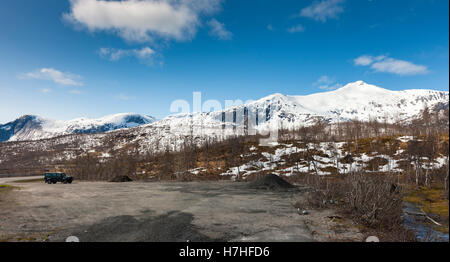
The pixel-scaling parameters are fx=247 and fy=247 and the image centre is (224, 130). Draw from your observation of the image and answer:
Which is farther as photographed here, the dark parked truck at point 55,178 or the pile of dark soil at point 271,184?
the dark parked truck at point 55,178

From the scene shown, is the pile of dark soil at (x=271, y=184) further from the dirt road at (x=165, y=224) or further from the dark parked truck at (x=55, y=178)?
the dark parked truck at (x=55, y=178)

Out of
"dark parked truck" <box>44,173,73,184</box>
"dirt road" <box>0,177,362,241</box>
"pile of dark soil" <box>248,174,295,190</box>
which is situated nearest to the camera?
"dirt road" <box>0,177,362,241</box>

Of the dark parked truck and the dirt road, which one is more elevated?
the dirt road

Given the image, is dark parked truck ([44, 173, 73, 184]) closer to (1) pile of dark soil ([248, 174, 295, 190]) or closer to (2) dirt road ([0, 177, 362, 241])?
(2) dirt road ([0, 177, 362, 241])

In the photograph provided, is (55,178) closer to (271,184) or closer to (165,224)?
(271,184)

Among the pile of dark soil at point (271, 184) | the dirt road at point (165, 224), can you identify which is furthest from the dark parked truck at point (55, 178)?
the pile of dark soil at point (271, 184)

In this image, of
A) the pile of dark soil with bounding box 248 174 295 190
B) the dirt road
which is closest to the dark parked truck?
the dirt road

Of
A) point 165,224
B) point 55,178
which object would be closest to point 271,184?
point 165,224

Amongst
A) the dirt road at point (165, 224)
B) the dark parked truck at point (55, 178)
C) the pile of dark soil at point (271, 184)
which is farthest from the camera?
the dark parked truck at point (55, 178)

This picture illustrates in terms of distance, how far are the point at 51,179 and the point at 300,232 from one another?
50560mm

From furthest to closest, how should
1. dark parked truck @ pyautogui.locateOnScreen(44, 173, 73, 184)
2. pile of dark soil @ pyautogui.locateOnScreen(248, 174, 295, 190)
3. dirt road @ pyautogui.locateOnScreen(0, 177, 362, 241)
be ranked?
dark parked truck @ pyautogui.locateOnScreen(44, 173, 73, 184) < pile of dark soil @ pyautogui.locateOnScreen(248, 174, 295, 190) < dirt road @ pyautogui.locateOnScreen(0, 177, 362, 241)

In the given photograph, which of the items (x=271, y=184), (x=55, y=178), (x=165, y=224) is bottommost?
(x=55, y=178)
